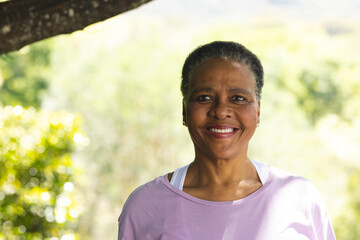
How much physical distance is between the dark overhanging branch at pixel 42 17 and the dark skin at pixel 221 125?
0.40 meters

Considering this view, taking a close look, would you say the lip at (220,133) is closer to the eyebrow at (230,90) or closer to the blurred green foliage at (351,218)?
the eyebrow at (230,90)

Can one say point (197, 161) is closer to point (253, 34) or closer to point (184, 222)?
point (184, 222)

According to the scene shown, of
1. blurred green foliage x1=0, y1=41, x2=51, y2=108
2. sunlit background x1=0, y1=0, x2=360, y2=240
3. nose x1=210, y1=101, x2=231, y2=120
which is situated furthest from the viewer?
blurred green foliage x1=0, y1=41, x2=51, y2=108

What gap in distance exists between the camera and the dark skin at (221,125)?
1.79 meters

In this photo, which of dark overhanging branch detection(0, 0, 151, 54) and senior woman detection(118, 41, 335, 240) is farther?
senior woman detection(118, 41, 335, 240)

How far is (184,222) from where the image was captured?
1802 mm

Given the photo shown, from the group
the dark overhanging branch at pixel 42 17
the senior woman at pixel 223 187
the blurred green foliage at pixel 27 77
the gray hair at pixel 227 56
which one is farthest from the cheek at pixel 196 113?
the blurred green foliage at pixel 27 77

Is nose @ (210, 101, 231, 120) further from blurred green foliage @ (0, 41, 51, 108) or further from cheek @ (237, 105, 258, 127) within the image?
blurred green foliage @ (0, 41, 51, 108)

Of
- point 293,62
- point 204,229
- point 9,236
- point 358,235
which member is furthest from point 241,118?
point 293,62

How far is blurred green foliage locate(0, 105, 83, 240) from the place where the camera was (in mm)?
4309

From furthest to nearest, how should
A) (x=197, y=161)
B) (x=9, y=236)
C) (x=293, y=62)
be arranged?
(x=293, y=62)
(x=9, y=236)
(x=197, y=161)

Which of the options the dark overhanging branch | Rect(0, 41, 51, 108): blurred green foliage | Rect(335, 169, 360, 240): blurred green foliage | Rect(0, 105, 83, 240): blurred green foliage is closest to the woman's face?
the dark overhanging branch

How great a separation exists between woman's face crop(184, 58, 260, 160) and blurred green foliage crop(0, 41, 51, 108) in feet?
48.5

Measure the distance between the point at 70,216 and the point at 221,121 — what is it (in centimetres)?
305
